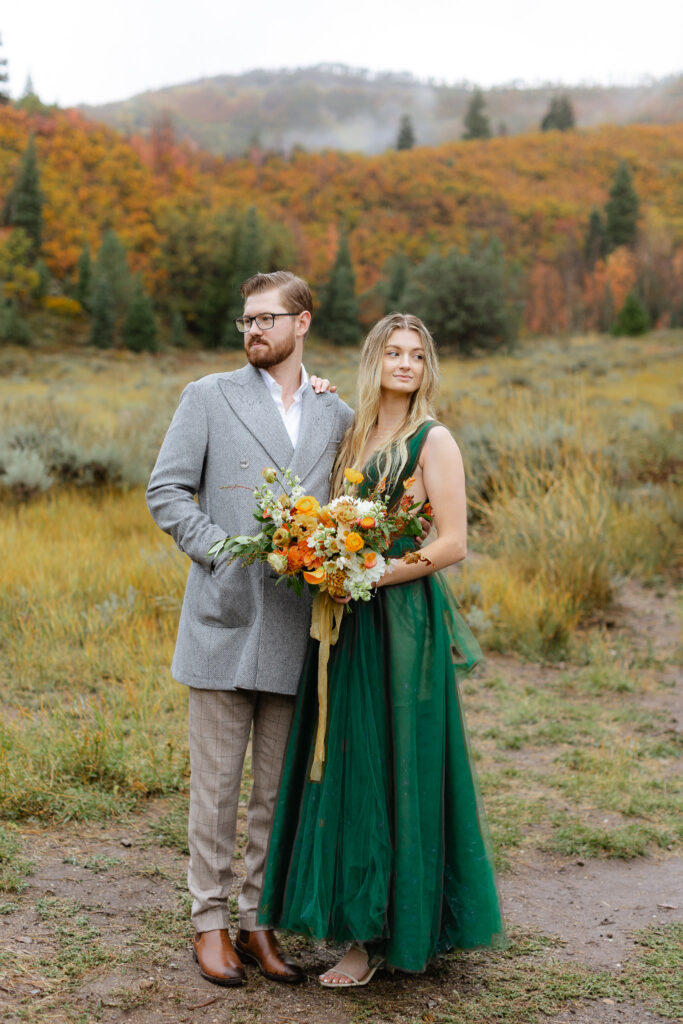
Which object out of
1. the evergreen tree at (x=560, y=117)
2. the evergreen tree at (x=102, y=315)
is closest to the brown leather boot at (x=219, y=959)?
the evergreen tree at (x=102, y=315)

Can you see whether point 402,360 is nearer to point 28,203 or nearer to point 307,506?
point 307,506

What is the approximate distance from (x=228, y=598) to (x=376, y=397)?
0.81 m

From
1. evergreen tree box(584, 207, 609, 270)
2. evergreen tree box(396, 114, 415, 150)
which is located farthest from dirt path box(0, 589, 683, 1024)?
evergreen tree box(396, 114, 415, 150)

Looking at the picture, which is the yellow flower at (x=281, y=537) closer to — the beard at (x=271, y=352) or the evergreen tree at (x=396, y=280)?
the beard at (x=271, y=352)

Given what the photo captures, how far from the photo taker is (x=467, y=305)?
3816 centimetres

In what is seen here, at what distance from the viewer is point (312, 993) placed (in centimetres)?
290

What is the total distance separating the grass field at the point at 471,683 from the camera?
124 inches

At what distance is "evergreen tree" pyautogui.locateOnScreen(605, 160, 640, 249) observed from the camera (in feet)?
245

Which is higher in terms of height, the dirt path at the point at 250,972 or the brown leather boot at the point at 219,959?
the brown leather boot at the point at 219,959

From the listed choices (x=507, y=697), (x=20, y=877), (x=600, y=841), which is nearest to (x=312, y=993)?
(x=20, y=877)

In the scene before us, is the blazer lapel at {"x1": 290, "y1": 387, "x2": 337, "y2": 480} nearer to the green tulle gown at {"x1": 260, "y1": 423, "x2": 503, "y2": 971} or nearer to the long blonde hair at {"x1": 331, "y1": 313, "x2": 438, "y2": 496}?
the long blonde hair at {"x1": 331, "y1": 313, "x2": 438, "y2": 496}

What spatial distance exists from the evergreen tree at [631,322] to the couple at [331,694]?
4849cm

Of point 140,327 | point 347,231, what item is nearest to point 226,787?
point 140,327

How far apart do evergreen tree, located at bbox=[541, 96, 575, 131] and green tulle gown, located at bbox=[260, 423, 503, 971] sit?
120084mm
